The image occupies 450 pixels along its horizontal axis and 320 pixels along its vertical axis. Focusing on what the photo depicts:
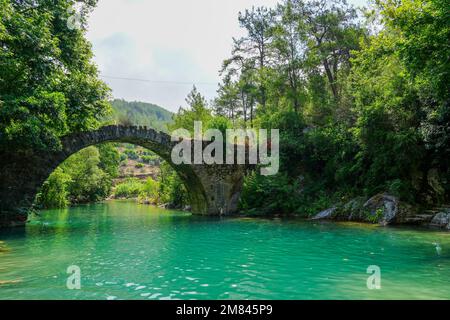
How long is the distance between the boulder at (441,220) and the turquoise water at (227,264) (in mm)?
1623

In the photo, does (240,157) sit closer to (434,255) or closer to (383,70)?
(383,70)

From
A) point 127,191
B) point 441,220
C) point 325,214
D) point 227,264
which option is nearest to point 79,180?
point 127,191

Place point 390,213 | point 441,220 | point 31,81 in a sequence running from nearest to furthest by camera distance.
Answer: point 31,81 → point 441,220 → point 390,213

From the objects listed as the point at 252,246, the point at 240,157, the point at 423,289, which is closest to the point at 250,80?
the point at 240,157

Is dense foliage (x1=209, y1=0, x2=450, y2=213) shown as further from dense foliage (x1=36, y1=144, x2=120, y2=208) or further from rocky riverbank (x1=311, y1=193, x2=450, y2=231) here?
dense foliage (x1=36, y1=144, x2=120, y2=208)

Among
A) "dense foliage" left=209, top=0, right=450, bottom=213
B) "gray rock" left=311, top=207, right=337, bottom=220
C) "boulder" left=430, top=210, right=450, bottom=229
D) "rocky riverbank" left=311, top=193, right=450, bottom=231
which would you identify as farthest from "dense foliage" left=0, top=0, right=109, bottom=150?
"boulder" left=430, top=210, right=450, bottom=229

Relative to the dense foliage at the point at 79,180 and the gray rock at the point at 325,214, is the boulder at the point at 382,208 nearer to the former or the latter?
the gray rock at the point at 325,214

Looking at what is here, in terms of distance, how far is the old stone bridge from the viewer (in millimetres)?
12320

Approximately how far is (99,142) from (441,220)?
12783 millimetres

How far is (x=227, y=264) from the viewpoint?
6480 mm

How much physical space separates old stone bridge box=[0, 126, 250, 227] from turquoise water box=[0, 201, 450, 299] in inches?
73.7

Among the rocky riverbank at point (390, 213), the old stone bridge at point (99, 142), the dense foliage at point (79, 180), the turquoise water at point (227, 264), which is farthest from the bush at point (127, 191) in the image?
the turquoise water at point (227, 264)

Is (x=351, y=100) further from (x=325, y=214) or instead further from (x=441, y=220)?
(x=441, y=220)
